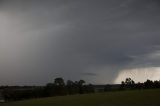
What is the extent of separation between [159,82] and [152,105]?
14050cm

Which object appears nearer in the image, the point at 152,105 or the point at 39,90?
the point at 152,105

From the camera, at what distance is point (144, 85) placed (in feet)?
618

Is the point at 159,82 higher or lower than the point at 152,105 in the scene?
higher

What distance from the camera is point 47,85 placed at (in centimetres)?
16062

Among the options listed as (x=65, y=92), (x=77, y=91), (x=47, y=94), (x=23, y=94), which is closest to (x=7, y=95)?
(x=23, y=94)

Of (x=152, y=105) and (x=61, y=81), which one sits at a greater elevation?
(x=61, y=81)

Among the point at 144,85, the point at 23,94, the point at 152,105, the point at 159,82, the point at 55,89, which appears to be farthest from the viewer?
the point at 144,85

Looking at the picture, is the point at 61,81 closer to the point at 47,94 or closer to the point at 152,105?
the point at 47,94

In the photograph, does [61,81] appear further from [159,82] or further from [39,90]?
[159,82]

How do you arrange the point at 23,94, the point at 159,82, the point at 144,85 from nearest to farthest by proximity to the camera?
1. the point at 23,94
2. the point at 159,82
3. the point at 144,85

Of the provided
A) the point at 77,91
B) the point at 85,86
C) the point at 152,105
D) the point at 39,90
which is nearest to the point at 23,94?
the point at 39,90

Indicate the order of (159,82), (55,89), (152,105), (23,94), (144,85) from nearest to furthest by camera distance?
1. (152,105)
2. (23,94)
3. (55,89)
4. (159,82)
5. (144,85)

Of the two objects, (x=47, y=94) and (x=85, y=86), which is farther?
(x=85, y=86)

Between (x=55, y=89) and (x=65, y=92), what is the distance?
5.94 metres
